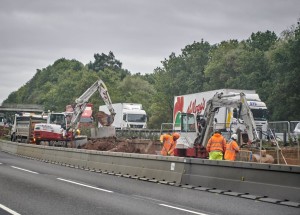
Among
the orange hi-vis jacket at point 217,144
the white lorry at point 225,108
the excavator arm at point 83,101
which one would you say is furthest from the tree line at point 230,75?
the orange hi-vis jacket at point 217,144

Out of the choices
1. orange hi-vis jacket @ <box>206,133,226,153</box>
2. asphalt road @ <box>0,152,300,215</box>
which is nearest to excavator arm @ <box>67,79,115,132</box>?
orange hi-vis jacket @ <box>206,133,226,153</box>

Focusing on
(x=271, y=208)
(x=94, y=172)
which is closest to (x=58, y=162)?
(x=94, y=172)

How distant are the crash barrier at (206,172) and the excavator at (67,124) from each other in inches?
617

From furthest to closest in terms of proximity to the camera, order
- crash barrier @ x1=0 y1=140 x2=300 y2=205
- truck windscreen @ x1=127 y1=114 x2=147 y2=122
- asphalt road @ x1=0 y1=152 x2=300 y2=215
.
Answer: truck windscreen @ x1=127 y1=114 x2=147 y2=122 < crash barrier @ x1=0 y1=140 x2=300 y2=205 < asphalt road @ x1=0 y1=152 x2=300 y2=215

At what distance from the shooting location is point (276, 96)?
65062 millimetres

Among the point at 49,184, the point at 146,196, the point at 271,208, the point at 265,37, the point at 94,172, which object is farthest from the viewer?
the point at 265,37

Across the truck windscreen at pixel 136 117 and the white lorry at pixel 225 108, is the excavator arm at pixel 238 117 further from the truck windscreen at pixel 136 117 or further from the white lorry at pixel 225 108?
the truck windscreen at pixel 136 117

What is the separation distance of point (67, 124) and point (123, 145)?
8916 millimetres

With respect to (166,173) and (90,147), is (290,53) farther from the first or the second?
(166,173)

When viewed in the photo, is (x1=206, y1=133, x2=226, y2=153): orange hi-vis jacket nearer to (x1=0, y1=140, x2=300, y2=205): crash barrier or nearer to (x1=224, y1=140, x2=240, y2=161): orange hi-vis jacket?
(x1=224, y1=140, x2=240, y2=161): orange hi-vis jacket

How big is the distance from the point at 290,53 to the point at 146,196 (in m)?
54.4

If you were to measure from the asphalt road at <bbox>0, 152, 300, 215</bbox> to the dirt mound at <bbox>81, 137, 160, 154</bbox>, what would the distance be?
1809 cm

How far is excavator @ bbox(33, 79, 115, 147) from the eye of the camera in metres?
42.4

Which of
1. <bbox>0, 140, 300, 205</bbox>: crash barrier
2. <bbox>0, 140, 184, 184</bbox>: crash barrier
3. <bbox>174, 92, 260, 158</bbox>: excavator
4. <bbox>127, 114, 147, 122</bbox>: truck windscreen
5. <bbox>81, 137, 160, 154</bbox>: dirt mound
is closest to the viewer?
<bbox>0, 140, 300, 205</bbox>: crash barrier
